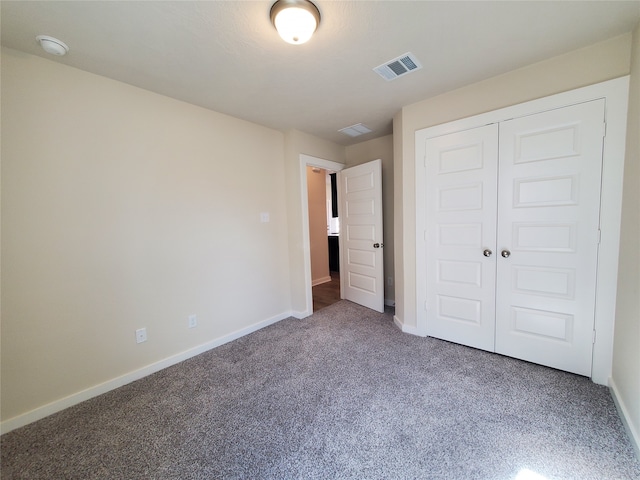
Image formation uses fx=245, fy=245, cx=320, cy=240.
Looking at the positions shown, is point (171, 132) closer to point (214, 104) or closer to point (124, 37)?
point (214, 104)

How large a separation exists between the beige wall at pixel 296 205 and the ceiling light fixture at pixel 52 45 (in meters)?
2.02

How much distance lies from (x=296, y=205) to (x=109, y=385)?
96.4 inches

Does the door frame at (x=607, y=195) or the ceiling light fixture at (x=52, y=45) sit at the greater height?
the ceiling light fixture at (x=52, y=45)

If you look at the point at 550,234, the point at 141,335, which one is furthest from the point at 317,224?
the point at 550,234

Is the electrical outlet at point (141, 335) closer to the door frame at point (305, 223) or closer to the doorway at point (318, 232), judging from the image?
the door frame at point (305, 223)

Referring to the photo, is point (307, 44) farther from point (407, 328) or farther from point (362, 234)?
point (407, 328)

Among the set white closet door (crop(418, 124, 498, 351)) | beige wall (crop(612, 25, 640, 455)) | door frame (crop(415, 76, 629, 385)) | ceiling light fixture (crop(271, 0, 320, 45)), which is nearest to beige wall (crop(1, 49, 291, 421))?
ceiling light fixture (crop(271, 0, 320, 45))

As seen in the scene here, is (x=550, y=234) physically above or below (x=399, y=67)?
below

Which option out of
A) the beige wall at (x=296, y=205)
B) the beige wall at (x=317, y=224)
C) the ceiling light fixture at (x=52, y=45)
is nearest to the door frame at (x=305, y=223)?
the beige wall at (x=296, y=205)

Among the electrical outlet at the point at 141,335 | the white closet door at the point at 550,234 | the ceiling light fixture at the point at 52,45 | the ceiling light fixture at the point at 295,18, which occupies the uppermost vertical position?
the ceiling light fixture at the point at 52,45

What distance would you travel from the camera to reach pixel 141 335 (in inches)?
83.7

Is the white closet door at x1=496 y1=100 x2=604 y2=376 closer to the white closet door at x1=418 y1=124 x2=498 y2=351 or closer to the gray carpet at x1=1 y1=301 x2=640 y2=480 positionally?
the white closet door at x1=418 y1=124 x2=498 y2=351

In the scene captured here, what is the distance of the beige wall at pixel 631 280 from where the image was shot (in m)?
1.43

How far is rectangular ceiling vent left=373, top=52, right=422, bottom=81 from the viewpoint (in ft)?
5.94
